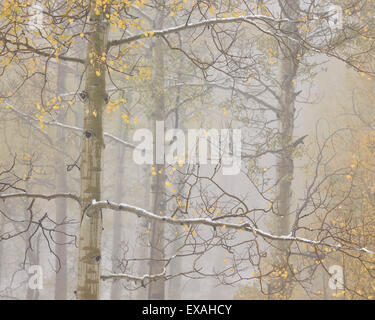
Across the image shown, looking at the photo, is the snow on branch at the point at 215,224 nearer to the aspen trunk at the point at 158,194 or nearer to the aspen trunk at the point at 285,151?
the aspen trunk at the point at 285,151

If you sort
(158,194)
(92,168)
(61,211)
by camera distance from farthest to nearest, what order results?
(61,211), (158,194), (92,168)

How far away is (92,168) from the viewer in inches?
189

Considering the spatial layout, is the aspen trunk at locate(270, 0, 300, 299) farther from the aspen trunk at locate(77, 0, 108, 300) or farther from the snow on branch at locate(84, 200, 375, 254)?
the aspen trunk at locate(77, 0, 108, 300)

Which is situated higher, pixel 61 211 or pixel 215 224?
pixel 61 211

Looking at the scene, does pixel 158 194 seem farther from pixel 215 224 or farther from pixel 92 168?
pixel 215 224

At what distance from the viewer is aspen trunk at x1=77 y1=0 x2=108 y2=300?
15.6 feet

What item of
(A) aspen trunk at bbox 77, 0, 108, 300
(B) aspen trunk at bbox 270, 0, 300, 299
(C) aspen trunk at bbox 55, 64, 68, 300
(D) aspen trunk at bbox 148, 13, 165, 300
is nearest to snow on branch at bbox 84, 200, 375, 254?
(A) aspen trunk at bbox 77, 0, 108, 300

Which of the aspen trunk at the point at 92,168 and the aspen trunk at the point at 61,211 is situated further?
the aspen trunk at the point at 61,211

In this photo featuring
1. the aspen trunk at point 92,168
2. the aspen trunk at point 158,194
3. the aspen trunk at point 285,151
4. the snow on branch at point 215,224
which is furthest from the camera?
the aspen trunk at point 158,194

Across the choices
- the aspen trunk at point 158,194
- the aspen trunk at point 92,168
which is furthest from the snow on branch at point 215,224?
the aspen trunk at point 158,194

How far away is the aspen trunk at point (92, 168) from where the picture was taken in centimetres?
476

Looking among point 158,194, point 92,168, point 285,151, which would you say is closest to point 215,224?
point 92,168
